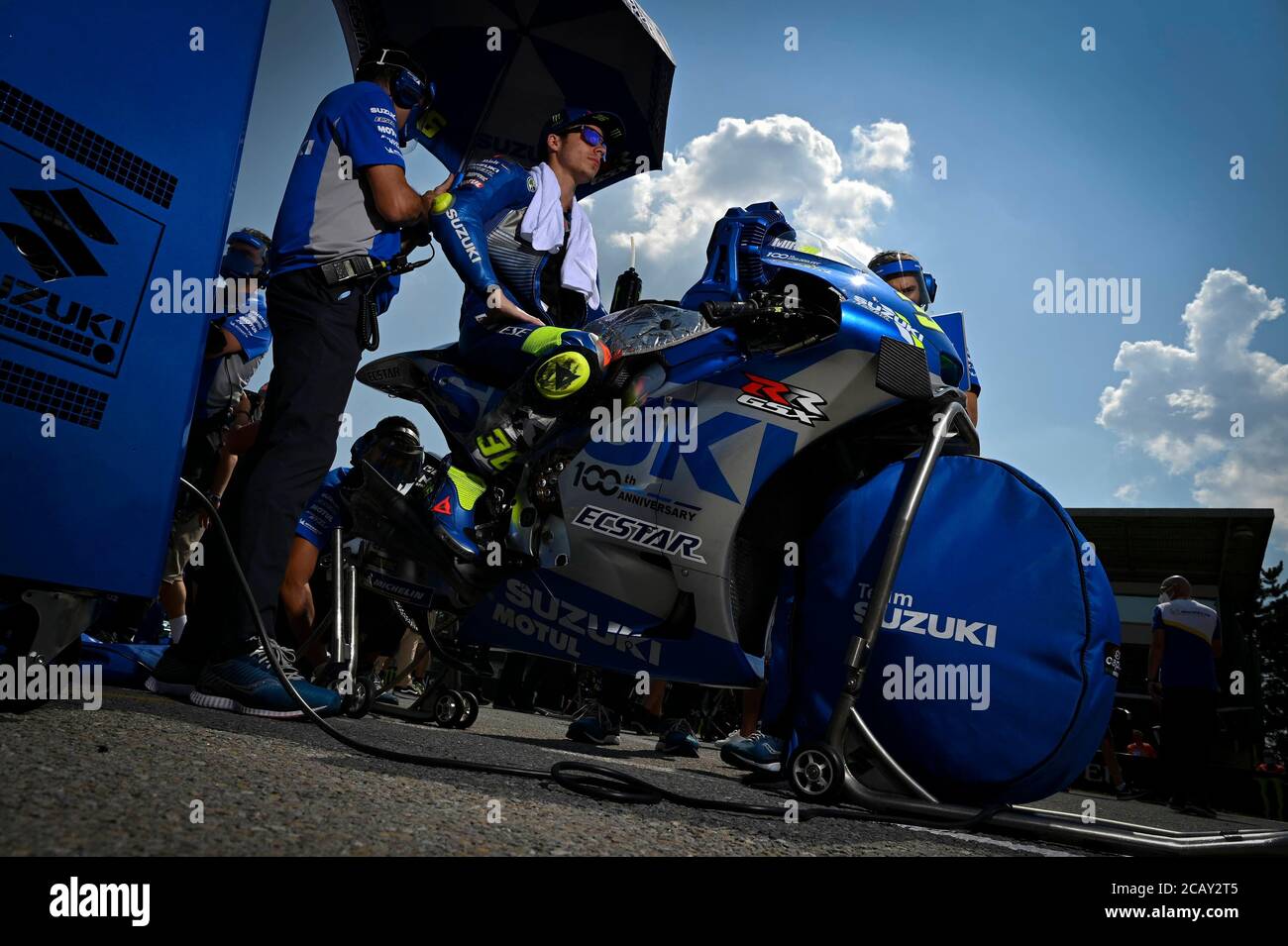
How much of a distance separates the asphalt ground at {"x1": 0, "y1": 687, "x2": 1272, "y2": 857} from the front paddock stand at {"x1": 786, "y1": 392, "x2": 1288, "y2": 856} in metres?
0.06

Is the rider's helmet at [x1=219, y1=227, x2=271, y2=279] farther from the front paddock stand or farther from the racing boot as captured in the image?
the front paddock stand

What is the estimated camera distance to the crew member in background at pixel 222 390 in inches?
176

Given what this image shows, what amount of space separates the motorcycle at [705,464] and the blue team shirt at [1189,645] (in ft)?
17.6

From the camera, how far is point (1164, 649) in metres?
6.72

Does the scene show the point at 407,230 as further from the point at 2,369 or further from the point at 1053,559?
the point at 1053,559

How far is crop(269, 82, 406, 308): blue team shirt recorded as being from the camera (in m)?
2.68

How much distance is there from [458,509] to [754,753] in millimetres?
1554

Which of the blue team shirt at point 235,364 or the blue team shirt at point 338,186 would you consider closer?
the blue team shirt at point 338,186

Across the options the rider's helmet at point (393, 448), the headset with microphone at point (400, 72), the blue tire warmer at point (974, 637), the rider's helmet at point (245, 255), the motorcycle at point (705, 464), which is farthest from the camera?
the rider's helmet at point (245, 255)

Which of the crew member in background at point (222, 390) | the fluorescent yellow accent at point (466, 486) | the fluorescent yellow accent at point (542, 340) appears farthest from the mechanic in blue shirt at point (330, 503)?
the fluorescent yellow accent at point (542, 340)

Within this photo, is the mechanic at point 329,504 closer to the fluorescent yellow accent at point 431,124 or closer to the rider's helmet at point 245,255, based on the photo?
the rider's helmet at point 245,255

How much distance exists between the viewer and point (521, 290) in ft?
10.8

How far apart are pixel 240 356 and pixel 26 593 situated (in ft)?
10.6

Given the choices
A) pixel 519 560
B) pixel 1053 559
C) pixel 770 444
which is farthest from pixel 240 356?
pixel 1053 559
